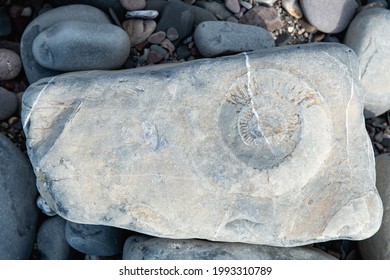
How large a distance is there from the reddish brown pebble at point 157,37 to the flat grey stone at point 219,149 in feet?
2.04

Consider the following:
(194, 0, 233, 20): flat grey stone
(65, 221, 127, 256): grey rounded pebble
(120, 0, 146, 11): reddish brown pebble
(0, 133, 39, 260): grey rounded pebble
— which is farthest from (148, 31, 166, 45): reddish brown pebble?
(65, 221, 127, 256): grey rounded pebble

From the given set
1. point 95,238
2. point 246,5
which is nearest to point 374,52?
point 246,5

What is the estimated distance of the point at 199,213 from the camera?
6.02 feet

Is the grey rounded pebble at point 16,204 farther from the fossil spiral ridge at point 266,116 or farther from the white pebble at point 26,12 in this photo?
the fossil spiral ridge at point 266,116

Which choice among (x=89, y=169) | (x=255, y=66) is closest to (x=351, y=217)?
(x=255, y=66)

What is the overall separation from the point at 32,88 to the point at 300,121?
107cm

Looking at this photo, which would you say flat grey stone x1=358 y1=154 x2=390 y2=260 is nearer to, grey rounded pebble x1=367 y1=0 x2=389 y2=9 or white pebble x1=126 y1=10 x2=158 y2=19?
grey rounded pebble x1=367 y1=0 x2=389 y2=9

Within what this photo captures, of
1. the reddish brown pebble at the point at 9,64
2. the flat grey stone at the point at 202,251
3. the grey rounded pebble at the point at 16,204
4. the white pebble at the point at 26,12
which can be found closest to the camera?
the flat grey stone at the point at 202,251

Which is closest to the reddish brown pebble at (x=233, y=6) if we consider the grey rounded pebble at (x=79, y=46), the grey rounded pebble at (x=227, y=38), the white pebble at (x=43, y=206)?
the grey rounded pebble at (x=227, y=38)

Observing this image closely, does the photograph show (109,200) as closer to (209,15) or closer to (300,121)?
(300,121)

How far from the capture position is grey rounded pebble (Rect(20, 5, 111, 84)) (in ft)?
7.46

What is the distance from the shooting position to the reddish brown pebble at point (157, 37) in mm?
2430

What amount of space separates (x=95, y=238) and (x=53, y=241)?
0.77 ft

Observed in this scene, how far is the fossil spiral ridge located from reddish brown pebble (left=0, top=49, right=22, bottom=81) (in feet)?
3.82
